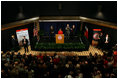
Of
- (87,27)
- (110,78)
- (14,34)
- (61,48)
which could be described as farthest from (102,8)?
(14,34)

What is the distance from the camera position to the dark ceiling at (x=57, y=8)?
8.88 metres

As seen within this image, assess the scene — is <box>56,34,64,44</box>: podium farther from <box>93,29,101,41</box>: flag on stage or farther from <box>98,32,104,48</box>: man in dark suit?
<box>98,32,104,48</box>: man in dark suit

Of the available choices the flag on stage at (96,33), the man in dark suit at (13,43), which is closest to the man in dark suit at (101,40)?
the flag on stage at (96,33)

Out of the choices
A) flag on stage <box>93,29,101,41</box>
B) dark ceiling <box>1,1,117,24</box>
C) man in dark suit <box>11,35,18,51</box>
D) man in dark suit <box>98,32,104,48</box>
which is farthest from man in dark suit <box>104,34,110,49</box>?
man in dark suit <box>11,35,18,51</box>

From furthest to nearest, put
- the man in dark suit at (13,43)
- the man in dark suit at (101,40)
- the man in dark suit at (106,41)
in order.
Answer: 1. the man in dark suit at (101,40)
2. the man in dark suit at (13,43)
3. the man in dark suit at (106,41)

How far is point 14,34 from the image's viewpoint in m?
11.9

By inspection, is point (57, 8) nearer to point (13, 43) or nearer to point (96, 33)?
point (96, 33)

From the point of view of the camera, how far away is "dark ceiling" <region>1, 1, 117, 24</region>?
888 cm

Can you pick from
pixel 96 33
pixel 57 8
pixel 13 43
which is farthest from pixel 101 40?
pixel 13 43

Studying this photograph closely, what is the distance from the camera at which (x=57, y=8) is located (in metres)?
13.0

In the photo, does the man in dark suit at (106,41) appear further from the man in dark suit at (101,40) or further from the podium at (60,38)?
the podium at (60,38)

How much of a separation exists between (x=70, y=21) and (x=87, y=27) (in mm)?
2729

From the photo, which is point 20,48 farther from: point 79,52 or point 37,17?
point 79,52

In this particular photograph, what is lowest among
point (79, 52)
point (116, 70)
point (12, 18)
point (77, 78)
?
point (79, 52)
